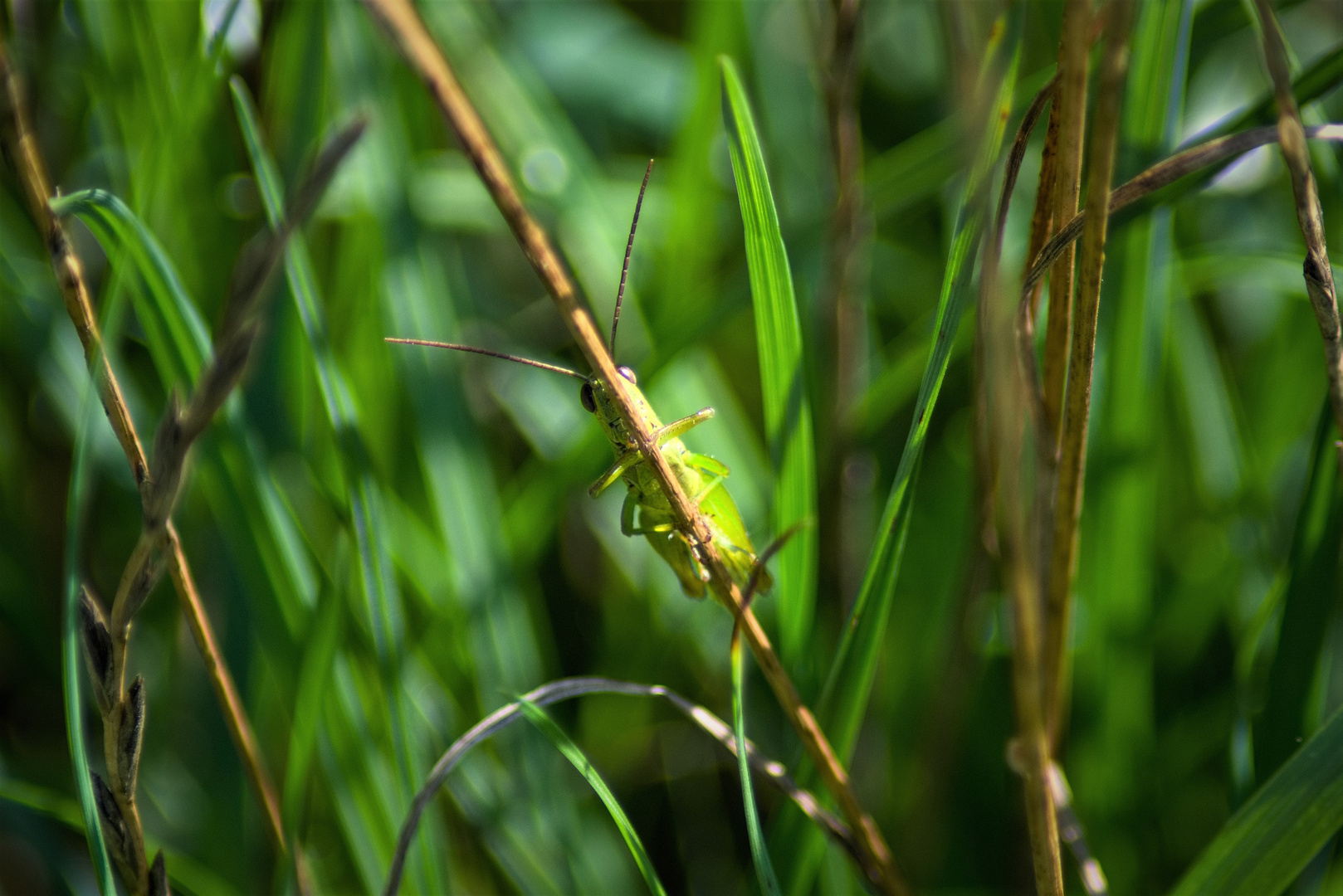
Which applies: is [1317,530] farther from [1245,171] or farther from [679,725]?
[1245,171]

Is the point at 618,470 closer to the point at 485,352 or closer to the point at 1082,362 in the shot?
the point at 485,352

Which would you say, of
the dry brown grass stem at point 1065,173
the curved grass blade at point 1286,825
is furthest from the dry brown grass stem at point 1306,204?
the curved grass blade at point 1286,825

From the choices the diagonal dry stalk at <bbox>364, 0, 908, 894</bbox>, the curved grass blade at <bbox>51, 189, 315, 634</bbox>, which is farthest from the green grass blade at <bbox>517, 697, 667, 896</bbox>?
the curved grass blade at <bbox>51, 189, 315, 634</bbox>

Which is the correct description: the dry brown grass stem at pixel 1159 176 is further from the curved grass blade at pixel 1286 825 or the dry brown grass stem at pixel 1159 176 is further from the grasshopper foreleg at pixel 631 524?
the grasshopper foreleg at pixel 631 524

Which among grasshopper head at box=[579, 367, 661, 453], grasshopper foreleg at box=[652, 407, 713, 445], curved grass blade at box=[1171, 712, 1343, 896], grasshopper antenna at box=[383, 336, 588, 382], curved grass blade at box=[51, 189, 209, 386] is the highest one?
curved grass blade at box=[51, 189, 209, 386]

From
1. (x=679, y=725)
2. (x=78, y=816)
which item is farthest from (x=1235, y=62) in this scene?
(x=78, y=816)

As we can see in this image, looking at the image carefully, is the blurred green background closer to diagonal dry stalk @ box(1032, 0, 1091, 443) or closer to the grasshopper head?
the grasshopper head
